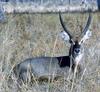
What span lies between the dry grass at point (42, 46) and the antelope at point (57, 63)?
5.9 inches

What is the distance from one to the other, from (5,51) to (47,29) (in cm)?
311

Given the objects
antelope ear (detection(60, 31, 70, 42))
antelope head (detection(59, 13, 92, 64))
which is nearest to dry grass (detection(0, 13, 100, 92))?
antelope head (detection(59, 13, 92, 64))

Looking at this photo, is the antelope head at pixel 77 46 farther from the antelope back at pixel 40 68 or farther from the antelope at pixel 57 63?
the antelope back at pixel 40 68

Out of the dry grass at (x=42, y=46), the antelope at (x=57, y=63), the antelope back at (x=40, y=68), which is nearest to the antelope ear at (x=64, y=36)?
the antelope at (x=57, y=63)

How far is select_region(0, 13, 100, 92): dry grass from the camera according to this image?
753cm

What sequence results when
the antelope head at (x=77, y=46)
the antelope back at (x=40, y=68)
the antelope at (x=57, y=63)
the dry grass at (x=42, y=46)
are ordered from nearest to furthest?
the dry grass at (x=42, y=46)
the antelope back at (x=40, y=68)
the antelope at (x=57, y=63)
the antelope head at (x=77, y=46)

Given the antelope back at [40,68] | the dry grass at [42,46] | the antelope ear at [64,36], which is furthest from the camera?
the antelope ear at [64,36]

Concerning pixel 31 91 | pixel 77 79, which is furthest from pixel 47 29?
pixel 31 91

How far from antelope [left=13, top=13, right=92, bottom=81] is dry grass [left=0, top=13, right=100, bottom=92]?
15 centimetres

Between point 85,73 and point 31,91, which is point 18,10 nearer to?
point 85,73

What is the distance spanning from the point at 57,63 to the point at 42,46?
622 mm

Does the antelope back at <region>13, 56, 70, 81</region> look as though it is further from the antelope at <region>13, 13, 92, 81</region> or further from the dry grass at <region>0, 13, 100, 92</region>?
the dry grass at <region>0, 13, 100, 92</region>

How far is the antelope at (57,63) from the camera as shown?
9.18m

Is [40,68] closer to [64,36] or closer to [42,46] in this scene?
[42,46]
